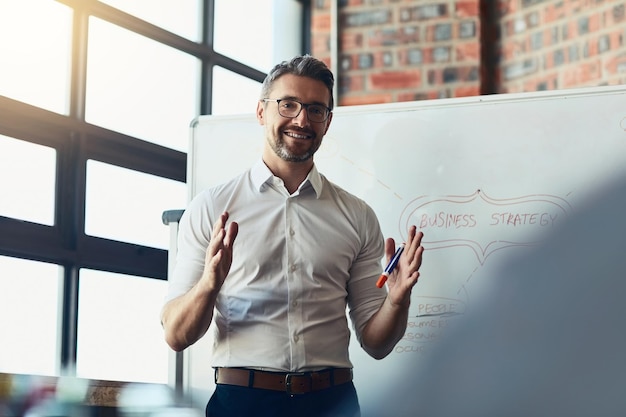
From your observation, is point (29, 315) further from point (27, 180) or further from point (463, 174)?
point (463, 174)

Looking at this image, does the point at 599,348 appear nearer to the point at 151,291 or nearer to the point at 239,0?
the point at 151,291

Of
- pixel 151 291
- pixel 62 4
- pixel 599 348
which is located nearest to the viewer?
pixel 599 348

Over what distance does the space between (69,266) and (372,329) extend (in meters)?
→ 1.22

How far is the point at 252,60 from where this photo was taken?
4047mm

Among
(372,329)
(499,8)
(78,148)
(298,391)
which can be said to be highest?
(499,8)

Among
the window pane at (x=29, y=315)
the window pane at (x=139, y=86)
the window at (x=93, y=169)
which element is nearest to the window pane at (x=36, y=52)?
the window at (x=93, y=169)

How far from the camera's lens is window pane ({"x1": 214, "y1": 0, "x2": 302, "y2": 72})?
3902 millimetres

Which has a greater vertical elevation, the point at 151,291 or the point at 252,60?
the point at 252,60

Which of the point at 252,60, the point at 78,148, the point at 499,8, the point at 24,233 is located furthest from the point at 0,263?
the point at 499,8

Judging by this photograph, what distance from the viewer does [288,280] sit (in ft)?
7.32

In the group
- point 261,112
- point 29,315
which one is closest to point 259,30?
point 29,315

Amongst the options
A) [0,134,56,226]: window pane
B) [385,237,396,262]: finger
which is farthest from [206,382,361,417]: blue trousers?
[0,134,56,226]: window pane

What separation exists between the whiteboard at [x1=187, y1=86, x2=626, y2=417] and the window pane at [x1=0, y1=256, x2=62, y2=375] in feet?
1.68

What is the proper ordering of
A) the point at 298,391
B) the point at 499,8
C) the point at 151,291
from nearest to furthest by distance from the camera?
the point at 298,391 → the point at 151,291 → the point at 499,8
